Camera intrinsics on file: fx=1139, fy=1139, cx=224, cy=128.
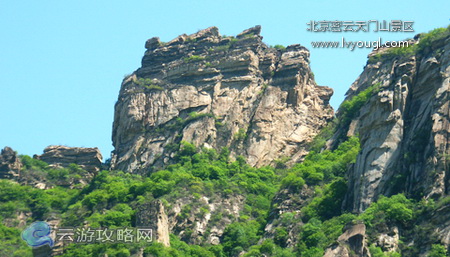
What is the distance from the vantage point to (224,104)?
12669 centimetres

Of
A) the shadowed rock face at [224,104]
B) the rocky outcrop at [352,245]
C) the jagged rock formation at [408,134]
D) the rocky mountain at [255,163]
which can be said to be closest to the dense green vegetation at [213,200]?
the rocky mountain at [255,163]

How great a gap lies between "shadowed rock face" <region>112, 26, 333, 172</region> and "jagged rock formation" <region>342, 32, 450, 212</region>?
28858 millimetres

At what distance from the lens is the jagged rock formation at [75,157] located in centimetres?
13050

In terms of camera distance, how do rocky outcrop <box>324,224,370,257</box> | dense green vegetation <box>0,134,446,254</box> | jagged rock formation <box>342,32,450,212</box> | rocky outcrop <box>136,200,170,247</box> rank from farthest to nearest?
rocky outcrop <box>136,200,170,247</box> → dense green vegetation <box>0,134,446,254</box> → jagged rock formation <box>342,32,450,212</box> → rocky outcrop <box>324,224,370,257</box>

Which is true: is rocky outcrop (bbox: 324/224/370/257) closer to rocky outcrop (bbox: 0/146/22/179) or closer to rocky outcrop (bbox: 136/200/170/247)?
rocky outcrop (bbox: 136/200/170/247)

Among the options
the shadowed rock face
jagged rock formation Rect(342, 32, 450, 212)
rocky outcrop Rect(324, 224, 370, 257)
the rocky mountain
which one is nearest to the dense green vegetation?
the rocky mountain

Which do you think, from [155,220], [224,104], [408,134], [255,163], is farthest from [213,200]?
[408,134]

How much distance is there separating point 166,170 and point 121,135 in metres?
14.4

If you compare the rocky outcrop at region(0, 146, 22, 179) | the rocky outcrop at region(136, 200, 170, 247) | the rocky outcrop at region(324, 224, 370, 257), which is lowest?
the rocky outcrop at region(324, 224, 370, 257)

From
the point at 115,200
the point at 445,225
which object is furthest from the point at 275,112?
the point at 445,225

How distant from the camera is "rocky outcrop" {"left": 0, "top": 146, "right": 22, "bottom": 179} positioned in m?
123

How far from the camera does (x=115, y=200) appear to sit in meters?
109

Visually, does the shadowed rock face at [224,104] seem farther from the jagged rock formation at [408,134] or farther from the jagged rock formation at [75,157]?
the jagged rock formation at [408,134]

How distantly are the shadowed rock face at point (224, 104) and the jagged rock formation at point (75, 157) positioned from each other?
2.98 m
